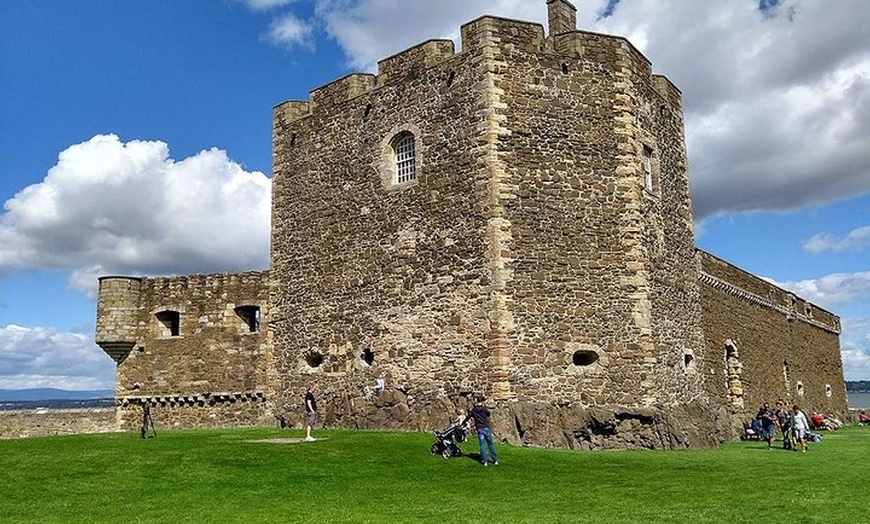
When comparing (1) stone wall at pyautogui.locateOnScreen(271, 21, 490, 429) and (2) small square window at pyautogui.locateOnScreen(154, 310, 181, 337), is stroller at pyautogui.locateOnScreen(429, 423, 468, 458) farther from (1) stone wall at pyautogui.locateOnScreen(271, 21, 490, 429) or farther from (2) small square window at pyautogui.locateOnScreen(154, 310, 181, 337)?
(2) small square window at pyautogui.locateOnScreen(154, 310, 181, 337)

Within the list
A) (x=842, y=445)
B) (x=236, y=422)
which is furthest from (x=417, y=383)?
(x=842, y=445)

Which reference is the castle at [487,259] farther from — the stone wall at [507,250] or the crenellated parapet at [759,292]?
the crenellated parapet at [759,292]

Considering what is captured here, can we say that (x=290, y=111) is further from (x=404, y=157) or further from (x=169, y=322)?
(x=169, y=322)

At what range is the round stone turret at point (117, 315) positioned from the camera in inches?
1018

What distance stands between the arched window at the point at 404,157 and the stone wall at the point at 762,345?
419 inches

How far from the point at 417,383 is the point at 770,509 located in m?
10.6

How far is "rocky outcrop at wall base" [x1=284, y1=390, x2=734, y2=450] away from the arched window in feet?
19.3

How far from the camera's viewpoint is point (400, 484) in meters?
12.6

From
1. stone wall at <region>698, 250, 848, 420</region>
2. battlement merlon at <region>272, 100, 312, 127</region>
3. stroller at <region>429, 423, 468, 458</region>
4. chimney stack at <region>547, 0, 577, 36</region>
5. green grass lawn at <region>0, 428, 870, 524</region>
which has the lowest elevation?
green grass lawn at <region>0, 428, 870, 524</region>

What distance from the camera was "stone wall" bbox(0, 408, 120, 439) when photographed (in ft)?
85.9

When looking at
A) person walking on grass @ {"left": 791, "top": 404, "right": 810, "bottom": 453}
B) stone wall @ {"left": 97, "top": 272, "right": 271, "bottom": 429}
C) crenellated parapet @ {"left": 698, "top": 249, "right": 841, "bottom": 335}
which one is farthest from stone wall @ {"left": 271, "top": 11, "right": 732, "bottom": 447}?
crenellated parapet @ {"left": 698, "top": 249, "right": 841, "bottom": 335}

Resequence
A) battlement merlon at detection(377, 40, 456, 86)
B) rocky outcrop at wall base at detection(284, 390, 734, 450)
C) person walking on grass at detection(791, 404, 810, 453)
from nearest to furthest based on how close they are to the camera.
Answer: rocky outcrop at wall base at detection(284, 390, 734, 450) < person walking on grass at detection(791, 404, 810, 453) < battlement merlon at detection(377, 40, 456, 86)

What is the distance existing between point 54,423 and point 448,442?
1743 centimetres

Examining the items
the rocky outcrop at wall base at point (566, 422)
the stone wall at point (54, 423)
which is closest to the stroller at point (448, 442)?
the rocky outcrop at wall base at point (566, 422)
